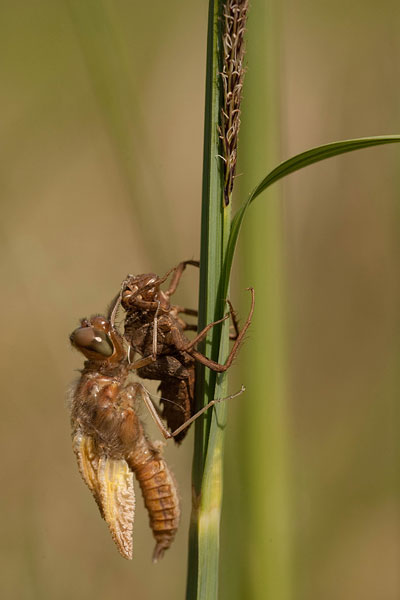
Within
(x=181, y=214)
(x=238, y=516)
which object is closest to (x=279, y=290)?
(x=238, y=516)

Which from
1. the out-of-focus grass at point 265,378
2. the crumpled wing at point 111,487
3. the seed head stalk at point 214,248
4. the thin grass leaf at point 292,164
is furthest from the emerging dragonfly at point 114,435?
the thin grass leaf at point 292,164

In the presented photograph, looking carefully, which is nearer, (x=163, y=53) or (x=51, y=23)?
(x=51, y=23)

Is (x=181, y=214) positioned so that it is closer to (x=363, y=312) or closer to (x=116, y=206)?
(x=116, y=206)

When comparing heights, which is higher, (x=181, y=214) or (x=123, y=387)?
(x=181, y=214)

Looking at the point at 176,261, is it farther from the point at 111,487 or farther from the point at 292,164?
the point at 292,164

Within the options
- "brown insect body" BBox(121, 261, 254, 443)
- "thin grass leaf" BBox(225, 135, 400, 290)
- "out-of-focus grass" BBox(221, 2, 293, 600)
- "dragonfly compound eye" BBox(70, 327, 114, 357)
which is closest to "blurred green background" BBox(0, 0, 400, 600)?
"brown insect body" BBox(121, 261, 254, 443)

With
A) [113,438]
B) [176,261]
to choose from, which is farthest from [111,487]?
[176,261]
